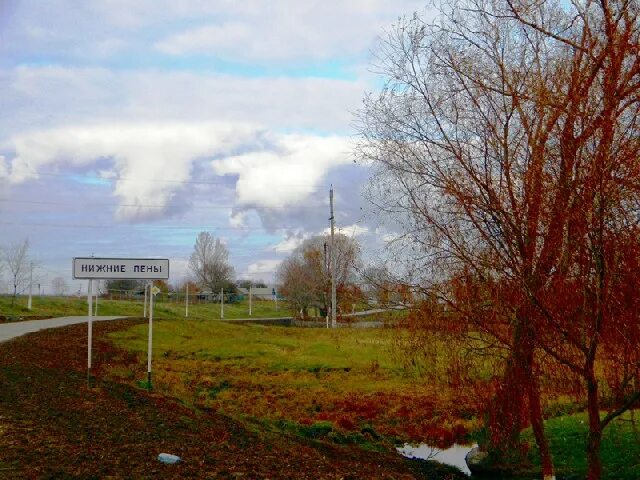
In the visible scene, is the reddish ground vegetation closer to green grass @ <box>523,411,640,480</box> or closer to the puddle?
the puddle

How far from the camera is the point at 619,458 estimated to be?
12.2m

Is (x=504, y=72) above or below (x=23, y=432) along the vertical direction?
above

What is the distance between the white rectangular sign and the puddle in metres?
6.16

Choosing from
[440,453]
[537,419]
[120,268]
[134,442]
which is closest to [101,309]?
[120,268]

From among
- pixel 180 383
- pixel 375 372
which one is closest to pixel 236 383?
pixel 180 383

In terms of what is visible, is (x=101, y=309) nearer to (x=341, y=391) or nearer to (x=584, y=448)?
(x=341, y=391)

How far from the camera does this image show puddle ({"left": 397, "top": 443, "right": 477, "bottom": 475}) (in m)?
13.6

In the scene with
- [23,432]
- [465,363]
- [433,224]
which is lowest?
[23,432]

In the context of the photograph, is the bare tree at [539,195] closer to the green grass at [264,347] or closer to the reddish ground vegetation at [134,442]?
the reddish ground vegetation at [134,442]

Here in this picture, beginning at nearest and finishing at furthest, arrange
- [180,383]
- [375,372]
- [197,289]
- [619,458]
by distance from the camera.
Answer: [619,458], [180,383], [375,372], [197,289]

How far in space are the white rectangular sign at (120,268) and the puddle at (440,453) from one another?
616 centimetres

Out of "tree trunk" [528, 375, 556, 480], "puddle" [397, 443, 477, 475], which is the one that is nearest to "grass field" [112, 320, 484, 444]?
"puddle" [397, 443, 477, 475]

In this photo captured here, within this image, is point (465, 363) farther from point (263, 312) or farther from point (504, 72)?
point (263, 312)

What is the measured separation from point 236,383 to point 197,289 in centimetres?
7252
